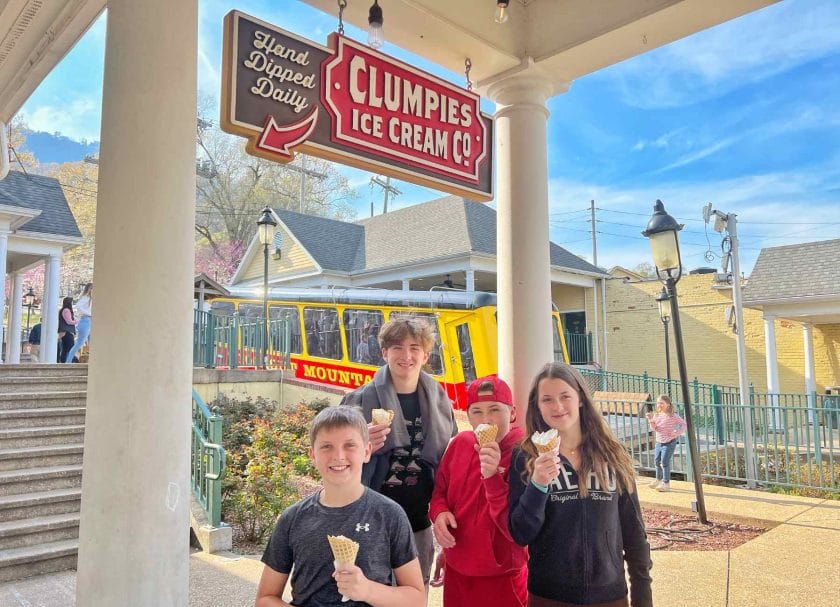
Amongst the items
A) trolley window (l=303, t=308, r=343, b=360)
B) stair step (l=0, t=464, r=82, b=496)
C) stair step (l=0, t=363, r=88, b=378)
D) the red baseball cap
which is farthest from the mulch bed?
trolley window (l=303, t=308, r=343, b=360)

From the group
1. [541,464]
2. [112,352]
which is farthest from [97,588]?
[541,464]

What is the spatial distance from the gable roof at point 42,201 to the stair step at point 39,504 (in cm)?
834

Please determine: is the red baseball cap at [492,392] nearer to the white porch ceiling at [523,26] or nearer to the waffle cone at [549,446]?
the waffle cone at [549,446]

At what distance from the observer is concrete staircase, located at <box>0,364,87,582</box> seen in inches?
200

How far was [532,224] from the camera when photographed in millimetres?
3797

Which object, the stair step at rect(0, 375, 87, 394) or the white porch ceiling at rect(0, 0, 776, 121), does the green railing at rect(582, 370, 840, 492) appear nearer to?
the white porch ceiling at rect(0, 0, 776, 121)

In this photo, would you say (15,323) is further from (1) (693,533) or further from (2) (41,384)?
(1) (693,533)

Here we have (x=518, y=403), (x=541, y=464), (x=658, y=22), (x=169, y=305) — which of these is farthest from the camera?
(x=518, y=403)

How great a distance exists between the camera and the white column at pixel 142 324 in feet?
6.80

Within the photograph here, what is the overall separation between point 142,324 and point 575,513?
1.72m

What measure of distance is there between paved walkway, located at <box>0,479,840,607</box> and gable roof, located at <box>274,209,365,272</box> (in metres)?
16.2

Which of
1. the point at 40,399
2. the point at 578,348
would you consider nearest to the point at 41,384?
the point at 40,399

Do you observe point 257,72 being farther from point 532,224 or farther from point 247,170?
point 247,170

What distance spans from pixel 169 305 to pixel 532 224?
7.69ft
